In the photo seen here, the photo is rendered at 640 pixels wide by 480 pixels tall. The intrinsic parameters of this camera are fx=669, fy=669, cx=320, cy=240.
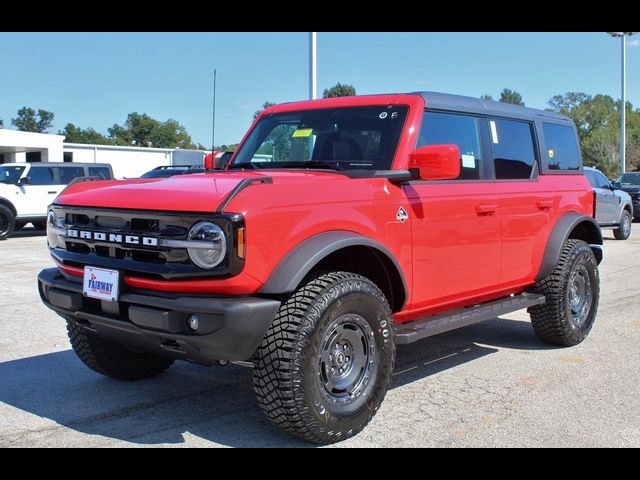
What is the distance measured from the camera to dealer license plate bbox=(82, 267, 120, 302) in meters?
3.57

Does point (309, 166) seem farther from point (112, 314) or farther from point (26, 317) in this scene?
point (26, 317)

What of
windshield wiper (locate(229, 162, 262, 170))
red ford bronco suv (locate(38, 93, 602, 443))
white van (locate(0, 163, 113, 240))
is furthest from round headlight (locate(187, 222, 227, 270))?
white van (locate(0, 163, 113, 240))

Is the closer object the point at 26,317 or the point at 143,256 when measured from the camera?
the point at 143,256

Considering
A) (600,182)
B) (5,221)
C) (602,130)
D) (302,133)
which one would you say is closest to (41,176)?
(5,221)

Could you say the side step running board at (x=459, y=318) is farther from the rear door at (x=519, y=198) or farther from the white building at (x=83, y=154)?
the white building at (x=83, y=154)

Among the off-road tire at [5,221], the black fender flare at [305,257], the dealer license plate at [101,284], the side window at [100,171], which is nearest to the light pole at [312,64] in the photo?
the side window at [100,171]

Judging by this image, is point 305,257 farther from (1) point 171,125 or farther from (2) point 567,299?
(1) point 171,125

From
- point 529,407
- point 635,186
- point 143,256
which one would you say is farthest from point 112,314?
point 635,186

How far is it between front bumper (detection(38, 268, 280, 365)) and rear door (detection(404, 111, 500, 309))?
4.45 feet

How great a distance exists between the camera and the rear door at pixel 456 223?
14.2ft

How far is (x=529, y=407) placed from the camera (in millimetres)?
4250

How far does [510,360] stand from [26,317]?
4857mm

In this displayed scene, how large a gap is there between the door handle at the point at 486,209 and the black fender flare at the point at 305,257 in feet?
4.24

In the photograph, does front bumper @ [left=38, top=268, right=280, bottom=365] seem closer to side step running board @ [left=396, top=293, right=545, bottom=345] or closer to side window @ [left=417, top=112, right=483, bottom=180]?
side step running board @ [left=396, top=293, right=545, bottom=345]
